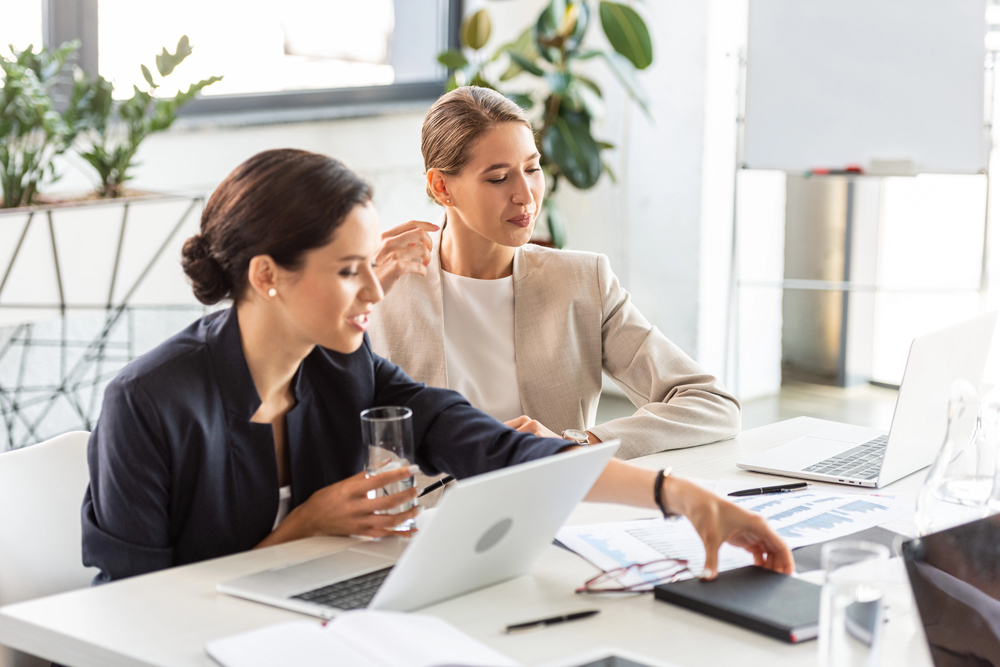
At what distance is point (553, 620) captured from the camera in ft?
3.64

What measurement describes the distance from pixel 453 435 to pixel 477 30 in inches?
112

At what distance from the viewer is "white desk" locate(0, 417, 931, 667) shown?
1.04 metres

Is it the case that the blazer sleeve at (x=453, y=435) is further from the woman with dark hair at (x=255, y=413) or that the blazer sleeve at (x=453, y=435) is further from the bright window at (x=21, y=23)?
the bright window at (x=21, y=23)

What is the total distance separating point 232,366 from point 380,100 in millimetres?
3034

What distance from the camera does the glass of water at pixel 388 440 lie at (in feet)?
4.23

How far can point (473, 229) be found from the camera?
2.06m

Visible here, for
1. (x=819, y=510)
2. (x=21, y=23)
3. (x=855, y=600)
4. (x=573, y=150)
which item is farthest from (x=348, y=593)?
(x=573, y=150)

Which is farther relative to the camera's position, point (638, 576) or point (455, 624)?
point (638, 576)

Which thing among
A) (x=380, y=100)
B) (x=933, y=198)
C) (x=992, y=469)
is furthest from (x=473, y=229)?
(x=933, y=198)

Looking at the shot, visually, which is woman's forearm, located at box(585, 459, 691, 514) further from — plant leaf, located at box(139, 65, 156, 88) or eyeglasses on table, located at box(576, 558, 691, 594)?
plant leaf, located at box(139, 65, 156, 88)

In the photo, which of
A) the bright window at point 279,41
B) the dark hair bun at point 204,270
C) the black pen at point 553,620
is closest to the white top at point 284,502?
the dark hair bun at point 204,270

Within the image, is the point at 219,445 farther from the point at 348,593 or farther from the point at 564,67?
the point at 564,67

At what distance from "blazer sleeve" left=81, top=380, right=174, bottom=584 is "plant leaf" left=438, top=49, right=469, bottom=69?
2.85 m

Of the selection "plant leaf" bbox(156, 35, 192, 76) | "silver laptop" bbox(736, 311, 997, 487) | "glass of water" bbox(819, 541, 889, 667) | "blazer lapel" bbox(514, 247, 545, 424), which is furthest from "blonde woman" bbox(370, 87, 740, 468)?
"glass of water" bbox(819, 541, 889, 667)
